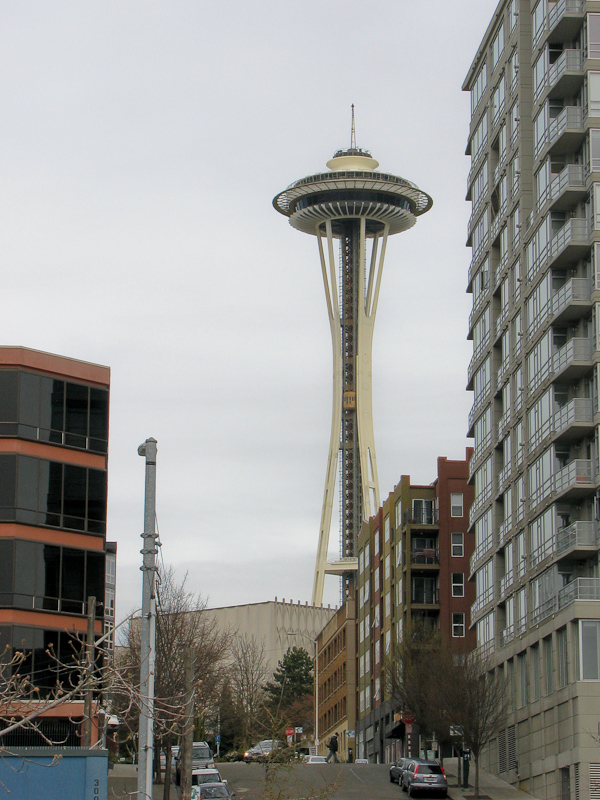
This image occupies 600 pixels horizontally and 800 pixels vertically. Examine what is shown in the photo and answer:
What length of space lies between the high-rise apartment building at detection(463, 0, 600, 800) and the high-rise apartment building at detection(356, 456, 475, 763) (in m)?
13.9

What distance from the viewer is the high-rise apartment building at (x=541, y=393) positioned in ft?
178

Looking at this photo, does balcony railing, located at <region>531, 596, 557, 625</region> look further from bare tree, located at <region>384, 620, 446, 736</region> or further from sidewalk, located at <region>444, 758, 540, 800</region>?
sidewalk, located at <region>444, 758, 540, 800</region>

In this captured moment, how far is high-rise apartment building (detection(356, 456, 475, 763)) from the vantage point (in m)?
88.1

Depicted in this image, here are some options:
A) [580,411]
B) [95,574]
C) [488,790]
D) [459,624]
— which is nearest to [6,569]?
[95,574]

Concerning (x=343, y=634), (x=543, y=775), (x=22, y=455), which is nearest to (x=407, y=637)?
(x=543, y=775)

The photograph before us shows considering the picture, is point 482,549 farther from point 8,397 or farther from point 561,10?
point 8,397

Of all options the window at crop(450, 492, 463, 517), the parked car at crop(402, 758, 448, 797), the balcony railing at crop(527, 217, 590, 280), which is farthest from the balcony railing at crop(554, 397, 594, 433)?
the window at crop(450, 492, 463, 517)

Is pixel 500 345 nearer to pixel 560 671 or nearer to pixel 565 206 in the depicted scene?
pixel 565 206

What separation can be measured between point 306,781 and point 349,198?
11506cm

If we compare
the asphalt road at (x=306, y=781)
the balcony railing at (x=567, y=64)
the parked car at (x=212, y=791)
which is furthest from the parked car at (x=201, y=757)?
the balcony railing at (x=567, y=64)

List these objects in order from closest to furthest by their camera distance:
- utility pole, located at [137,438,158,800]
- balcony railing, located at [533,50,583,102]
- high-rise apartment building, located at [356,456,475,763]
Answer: utility pole, located at [137,438,158,800], balcony railing, located at [533,50,583,102], high-rise apartment building, located at [356,456,475,763]

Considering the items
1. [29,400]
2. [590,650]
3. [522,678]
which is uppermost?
[29,400]

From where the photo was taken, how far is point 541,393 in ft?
199

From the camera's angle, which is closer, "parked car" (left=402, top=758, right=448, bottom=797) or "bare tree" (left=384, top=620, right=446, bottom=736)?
"parked car" (left=402, top=758, right=448, bottom=797)
